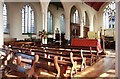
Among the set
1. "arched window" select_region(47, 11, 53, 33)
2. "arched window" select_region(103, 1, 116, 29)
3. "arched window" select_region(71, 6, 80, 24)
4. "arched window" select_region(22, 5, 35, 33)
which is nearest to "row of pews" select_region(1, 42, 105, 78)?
"arched window" select_region(22, 5, 35, 33)

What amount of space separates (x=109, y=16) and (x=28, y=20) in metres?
9.16

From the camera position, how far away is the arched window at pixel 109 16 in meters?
21.3

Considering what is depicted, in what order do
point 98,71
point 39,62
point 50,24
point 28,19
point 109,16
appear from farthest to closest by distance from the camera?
point 109,16 → point 50,24 → point 28,19 → point 98,71 → point 39,62

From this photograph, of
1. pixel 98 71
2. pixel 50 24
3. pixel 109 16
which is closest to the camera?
pixel 98 71

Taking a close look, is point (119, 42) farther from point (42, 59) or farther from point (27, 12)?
point (27, 12)

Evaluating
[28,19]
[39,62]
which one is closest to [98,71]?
[39,62]

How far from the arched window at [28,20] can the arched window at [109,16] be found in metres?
8.74

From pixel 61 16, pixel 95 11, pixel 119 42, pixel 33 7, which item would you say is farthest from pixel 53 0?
pixel 119 42

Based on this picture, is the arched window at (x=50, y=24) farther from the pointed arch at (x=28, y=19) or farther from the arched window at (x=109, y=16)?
the arched window at (x=109, y=16)

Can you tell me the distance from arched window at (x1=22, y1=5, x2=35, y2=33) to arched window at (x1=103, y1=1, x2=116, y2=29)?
8.74 m

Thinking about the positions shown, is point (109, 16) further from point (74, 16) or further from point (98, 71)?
point (98, 71)

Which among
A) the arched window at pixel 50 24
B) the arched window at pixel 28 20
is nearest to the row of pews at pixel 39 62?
the arched window at pixel 28 20

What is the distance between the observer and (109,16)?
21.2m

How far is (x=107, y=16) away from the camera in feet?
74.5
